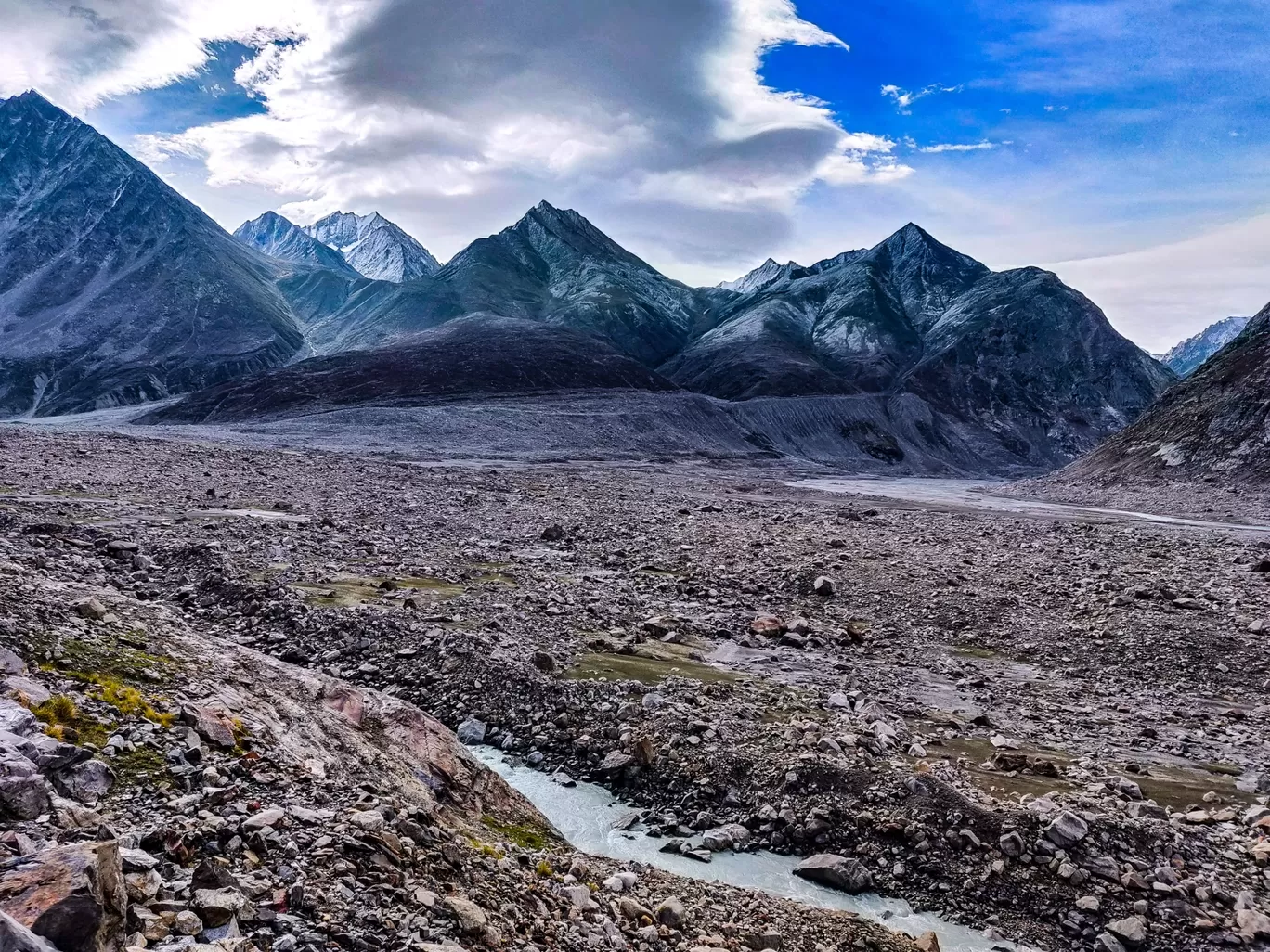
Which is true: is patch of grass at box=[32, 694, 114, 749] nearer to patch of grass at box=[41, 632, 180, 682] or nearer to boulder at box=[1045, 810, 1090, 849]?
patch of grass at box=[41, 632, 180, 682]

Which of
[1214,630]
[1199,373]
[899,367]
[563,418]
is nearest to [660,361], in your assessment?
[899,367]

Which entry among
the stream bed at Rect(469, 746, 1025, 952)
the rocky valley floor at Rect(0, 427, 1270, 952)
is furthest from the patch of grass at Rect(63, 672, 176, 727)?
the stream bed at Rect(469, 746, 1025, 952)

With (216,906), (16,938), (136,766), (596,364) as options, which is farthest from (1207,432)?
(596,364)

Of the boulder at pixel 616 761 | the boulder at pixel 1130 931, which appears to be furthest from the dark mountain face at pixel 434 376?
the boulder at pixel 1130 931

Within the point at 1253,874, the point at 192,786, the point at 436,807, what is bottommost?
the point at 1253,874

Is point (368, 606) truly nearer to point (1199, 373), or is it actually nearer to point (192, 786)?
point (192, 786)

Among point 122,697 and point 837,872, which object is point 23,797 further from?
point 837,872
